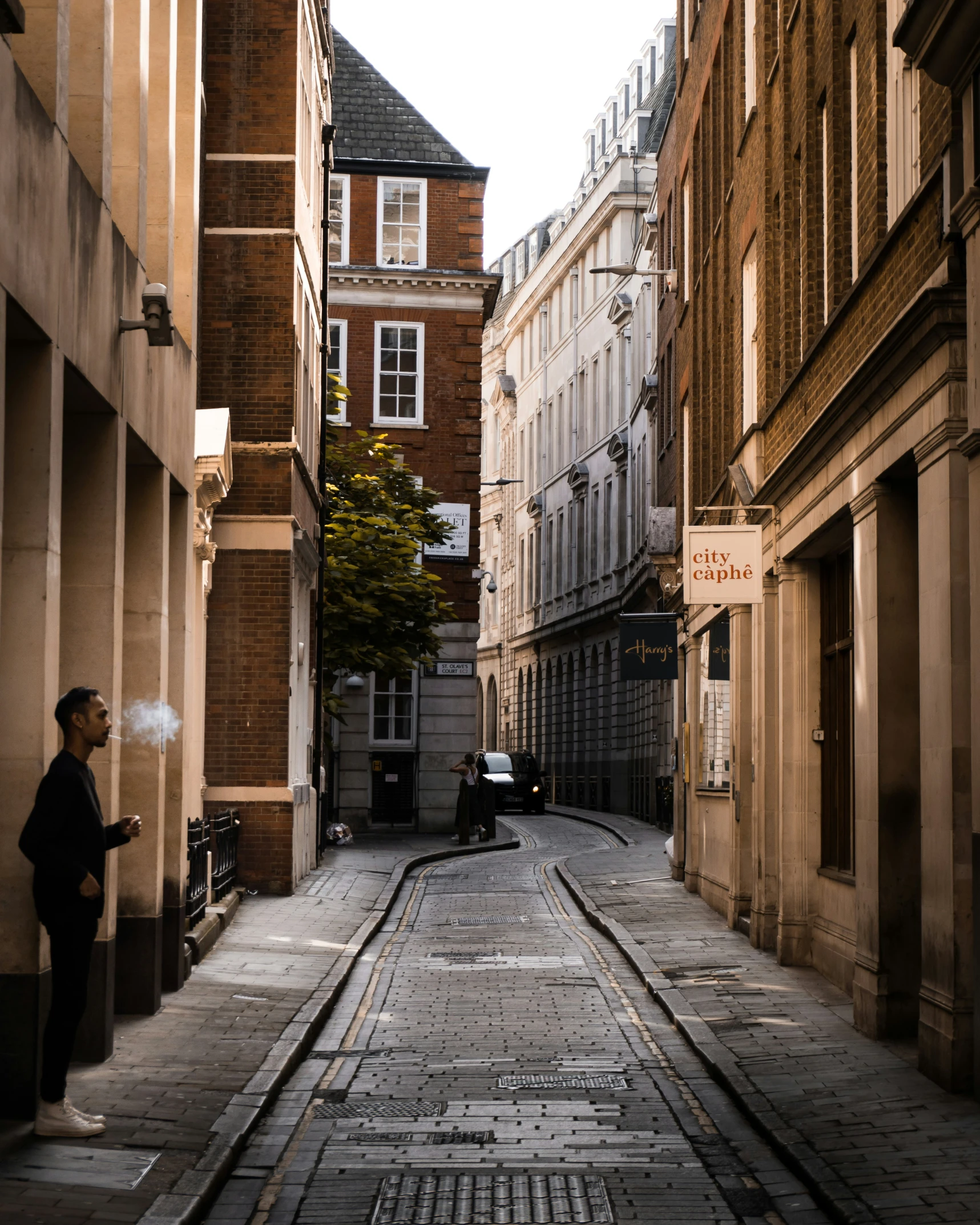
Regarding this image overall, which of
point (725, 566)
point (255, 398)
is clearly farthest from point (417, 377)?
point (725, 566)

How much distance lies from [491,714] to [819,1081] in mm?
67752

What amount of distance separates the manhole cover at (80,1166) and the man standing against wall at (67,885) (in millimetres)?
279

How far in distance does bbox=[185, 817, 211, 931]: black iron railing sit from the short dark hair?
6.06m

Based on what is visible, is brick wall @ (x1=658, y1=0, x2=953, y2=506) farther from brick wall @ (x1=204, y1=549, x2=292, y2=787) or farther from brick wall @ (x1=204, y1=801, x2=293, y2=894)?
brick wall @ (x1=204, y1=801, x2=293, y2=894)

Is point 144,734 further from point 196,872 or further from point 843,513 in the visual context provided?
point 843,513

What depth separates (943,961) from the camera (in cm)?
947

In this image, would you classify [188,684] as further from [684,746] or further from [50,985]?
[684,746]

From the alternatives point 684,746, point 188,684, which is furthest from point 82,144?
point 684,746

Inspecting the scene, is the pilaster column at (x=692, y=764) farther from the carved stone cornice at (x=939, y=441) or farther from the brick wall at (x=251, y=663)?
the carved stone cornice at (x=939, y=441)

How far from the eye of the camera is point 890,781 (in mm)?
11375

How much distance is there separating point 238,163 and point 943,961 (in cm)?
1562

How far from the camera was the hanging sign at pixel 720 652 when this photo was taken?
2014cm

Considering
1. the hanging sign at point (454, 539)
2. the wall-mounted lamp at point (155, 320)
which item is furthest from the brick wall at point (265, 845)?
the hanging sign at point (454, 539)

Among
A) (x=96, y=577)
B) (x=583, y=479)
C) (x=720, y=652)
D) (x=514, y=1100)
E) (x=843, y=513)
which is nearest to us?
(x=514, y=1100)
